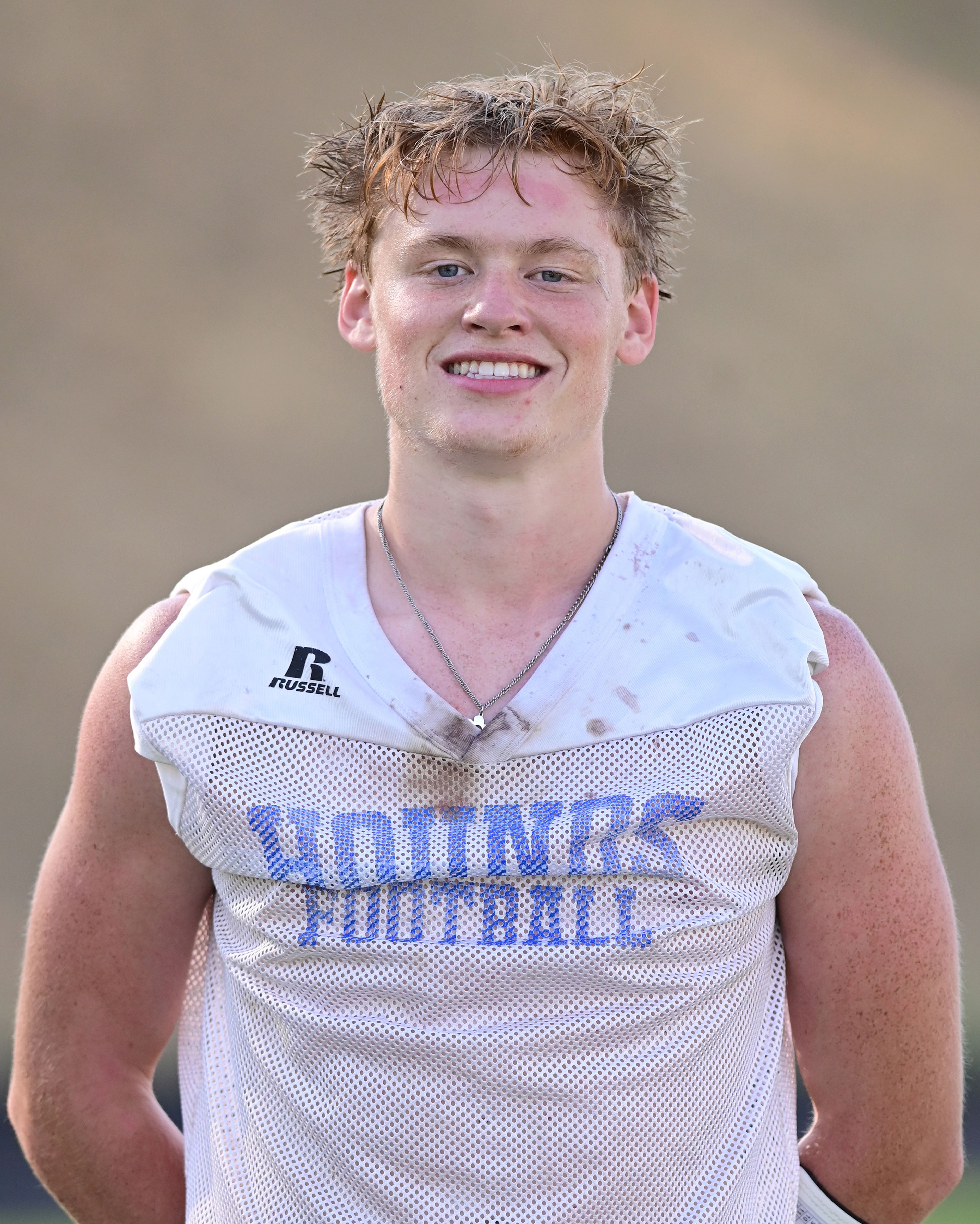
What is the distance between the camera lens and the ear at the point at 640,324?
1696 mm

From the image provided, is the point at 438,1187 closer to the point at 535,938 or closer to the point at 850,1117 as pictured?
the point at 535,938

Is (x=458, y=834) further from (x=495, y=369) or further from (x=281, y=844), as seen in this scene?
(x=495, y=369)

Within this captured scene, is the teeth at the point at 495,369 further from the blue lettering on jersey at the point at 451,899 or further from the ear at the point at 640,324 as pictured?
the blue lettering on jersey at the point at 451,899

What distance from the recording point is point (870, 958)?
60.0 inches

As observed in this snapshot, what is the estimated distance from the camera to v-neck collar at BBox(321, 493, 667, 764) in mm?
1462

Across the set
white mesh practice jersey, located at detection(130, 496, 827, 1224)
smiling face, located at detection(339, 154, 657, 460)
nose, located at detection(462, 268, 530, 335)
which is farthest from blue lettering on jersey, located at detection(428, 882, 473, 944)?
nose, located at detection(462, 268, 530, 335)

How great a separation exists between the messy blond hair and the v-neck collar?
1.14 ft

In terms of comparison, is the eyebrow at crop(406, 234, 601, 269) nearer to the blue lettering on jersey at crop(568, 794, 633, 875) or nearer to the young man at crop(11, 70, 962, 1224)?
the young man at crop(11, 70, 962, 1224)

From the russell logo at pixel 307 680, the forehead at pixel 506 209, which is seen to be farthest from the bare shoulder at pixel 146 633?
the forehead at pixel 506 209

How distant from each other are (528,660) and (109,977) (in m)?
0.59

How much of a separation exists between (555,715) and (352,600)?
0.86 feet

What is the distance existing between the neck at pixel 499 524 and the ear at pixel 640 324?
0.51ft

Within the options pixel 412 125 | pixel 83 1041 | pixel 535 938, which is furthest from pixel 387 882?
pixel 412 125

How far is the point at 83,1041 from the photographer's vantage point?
5.36 ft
